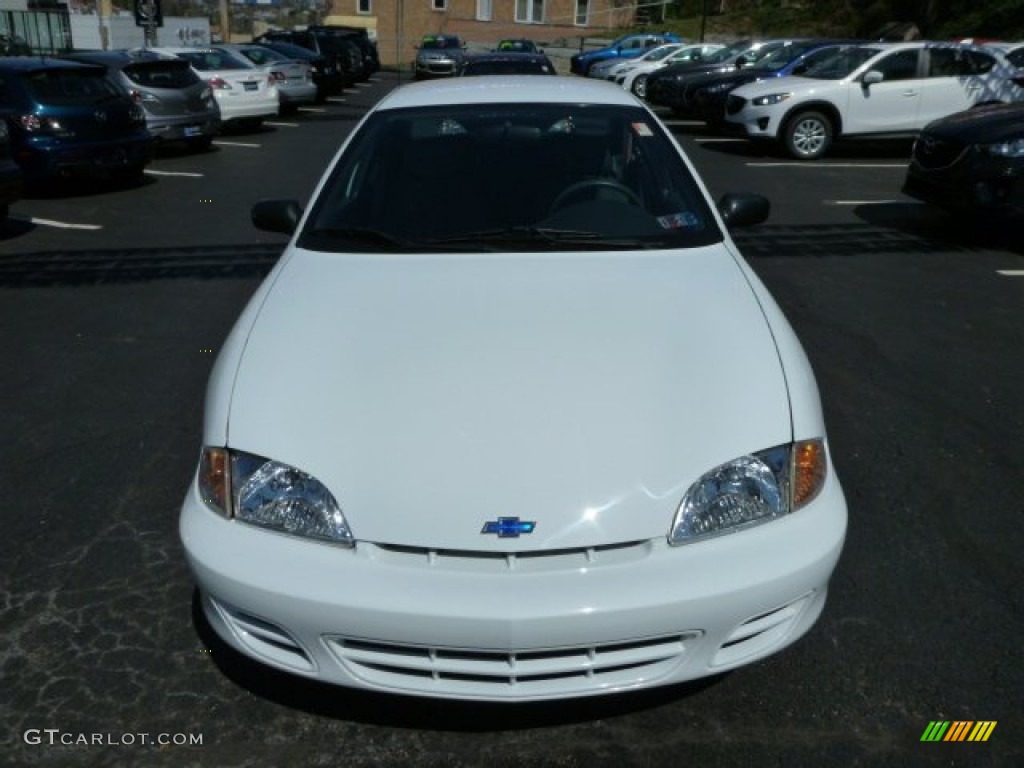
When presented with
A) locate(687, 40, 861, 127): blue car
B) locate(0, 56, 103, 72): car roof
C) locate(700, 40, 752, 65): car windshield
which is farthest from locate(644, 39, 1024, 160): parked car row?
locate(0, 56, 103, 72): car roof

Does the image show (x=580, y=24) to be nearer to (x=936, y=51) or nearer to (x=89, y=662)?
(x=936, y=51)

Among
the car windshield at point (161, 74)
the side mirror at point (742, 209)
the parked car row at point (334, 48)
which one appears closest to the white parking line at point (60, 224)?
the car windshield at point (161, 74)

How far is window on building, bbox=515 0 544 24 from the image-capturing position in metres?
55.4

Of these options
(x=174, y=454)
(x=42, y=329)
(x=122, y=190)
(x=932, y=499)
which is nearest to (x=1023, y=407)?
(x=932, y=499)

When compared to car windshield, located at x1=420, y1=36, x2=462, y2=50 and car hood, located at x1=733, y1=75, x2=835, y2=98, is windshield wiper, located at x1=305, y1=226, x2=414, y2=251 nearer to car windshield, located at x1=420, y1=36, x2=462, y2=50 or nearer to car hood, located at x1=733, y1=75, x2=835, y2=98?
car hood, located at x1=733, y1=75, x2=835, y2=98

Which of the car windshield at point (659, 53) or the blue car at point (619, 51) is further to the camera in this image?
the blue car at point (619, 51)

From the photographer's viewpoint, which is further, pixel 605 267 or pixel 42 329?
pixel 42 329

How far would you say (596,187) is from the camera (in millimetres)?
3932

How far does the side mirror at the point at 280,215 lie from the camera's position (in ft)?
13.4

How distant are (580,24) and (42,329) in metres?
55.7

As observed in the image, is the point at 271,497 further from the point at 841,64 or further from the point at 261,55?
the point at 261,55

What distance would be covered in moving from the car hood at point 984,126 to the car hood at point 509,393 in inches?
246

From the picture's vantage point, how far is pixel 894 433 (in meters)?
4.57

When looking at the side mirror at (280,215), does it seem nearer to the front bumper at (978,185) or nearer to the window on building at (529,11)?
the front bumper at (978,185)
